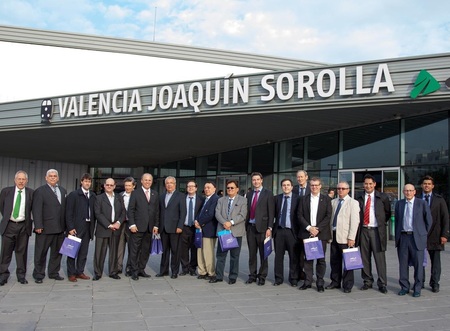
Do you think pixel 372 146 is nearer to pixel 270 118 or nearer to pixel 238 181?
pixel 270 118

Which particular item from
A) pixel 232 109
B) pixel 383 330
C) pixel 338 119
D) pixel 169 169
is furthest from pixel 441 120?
pixel 169 169

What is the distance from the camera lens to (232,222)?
662 centimetres

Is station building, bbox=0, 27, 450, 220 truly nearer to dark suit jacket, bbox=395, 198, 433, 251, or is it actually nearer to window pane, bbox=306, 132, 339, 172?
window pane, bbox=306, 132, 339, 172

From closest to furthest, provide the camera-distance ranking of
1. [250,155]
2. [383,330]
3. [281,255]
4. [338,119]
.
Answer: [383,330] → [281,255] → [338,119] → [250,155]

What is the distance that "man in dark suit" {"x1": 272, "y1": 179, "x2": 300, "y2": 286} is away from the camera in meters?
6.48

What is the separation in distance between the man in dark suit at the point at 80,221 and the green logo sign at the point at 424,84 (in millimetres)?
6838

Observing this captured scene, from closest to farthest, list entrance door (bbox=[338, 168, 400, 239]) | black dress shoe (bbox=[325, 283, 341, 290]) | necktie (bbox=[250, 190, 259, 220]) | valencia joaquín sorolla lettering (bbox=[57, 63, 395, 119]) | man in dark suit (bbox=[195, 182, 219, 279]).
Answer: black dress shoe (bbox=[325, 283, 341, 290]) → necktie (bbox=[250, 190, 259, 220]) → man in dark suit (bbox=[195, 182, 219, 279]) → valencia joaquín sorolla lettering (bbox=[57, 63, 395, 119]) → entrance door (bbox=[338, 168, 400, 239])

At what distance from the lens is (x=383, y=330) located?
172 inches

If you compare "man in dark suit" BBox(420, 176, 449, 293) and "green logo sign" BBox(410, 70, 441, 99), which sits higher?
"green logo sign" BBox(410, 70, 441, 99)

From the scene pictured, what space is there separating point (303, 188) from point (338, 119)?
532cm

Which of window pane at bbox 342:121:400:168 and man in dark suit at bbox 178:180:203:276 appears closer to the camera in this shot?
man in dark suit at bbox 178:180:203:276

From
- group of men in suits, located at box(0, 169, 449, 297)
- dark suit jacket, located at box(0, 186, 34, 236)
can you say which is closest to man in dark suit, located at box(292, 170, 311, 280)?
group of men in suits, located at box(0, 169, 449, 297)

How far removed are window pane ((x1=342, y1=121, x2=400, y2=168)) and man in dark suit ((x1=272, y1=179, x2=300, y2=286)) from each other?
20.9 ft

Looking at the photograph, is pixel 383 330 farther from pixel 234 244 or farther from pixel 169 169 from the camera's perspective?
pixel 169 169
